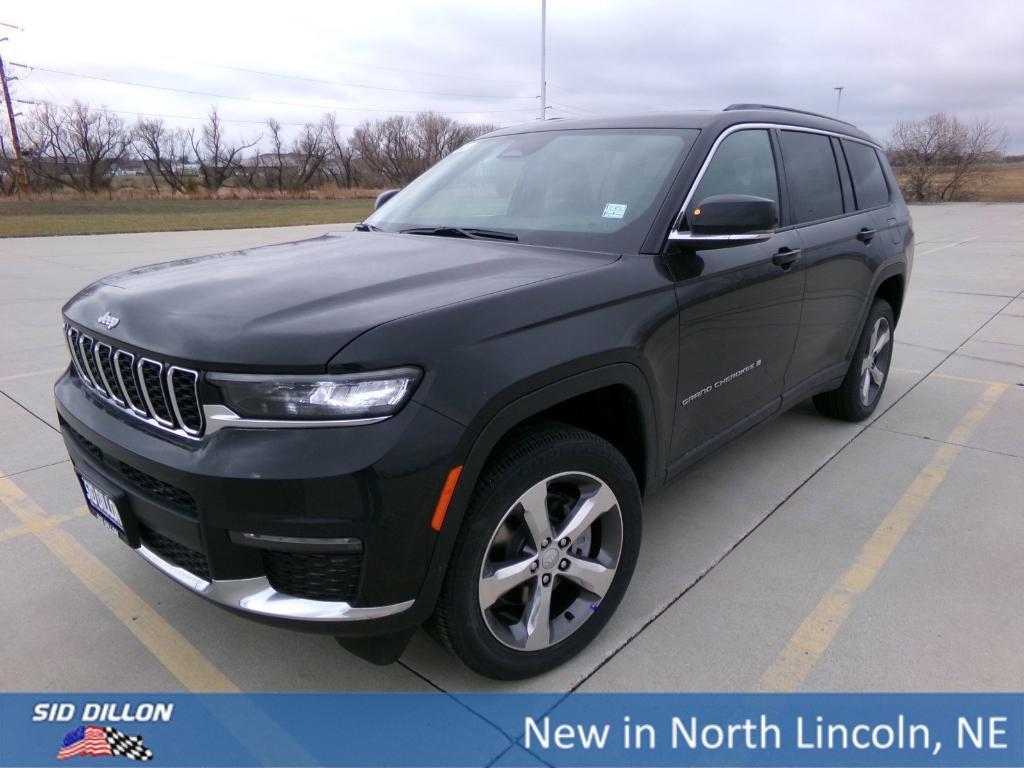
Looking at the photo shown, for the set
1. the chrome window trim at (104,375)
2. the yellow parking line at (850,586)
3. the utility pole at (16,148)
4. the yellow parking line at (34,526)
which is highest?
the utility pole at (16,148)

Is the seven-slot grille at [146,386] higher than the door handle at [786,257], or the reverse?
the door handle at [786,257]

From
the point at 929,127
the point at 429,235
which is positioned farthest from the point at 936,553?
the point at 929,127

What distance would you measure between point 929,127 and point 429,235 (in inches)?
1588

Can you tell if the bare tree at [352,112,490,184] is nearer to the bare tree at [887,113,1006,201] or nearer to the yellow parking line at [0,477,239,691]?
the bare tree at [887,113,1006,201]

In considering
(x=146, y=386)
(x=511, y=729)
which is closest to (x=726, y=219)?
(x=511, y=729)

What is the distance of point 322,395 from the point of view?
6.06ft

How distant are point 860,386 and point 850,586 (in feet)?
6.53

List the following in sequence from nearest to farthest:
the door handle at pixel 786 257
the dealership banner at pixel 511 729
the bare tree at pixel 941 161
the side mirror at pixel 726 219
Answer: the dealership banner at pixel 511 729
the side mirror at pixel 726 219
the door handle at pixel 786 257
the bare tree at pixel 941 161

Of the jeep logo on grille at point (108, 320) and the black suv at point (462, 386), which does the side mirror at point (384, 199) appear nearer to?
the black suv at point (462, 386)

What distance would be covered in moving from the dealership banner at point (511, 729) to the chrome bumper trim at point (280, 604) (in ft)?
1.69

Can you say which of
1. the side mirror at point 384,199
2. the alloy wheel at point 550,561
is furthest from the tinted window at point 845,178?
the alloy wheel at point 550,561

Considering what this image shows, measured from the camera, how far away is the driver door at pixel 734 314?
2.77 meters

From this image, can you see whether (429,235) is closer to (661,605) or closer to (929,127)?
(661,605)

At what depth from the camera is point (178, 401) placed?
197 centimetres
